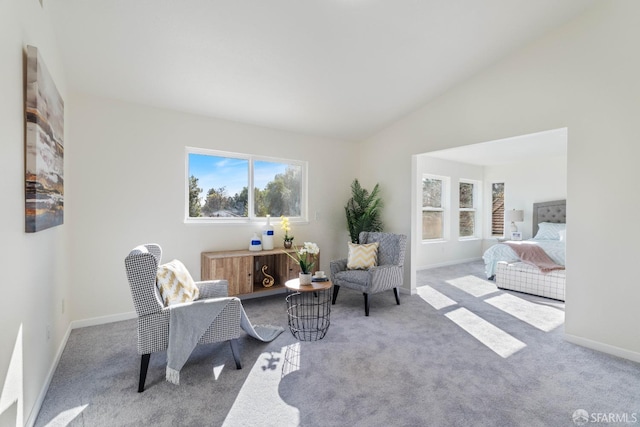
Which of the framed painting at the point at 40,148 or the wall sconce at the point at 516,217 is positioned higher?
the framed painting at the point at 40,148

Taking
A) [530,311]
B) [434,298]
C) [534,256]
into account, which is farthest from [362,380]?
[534,256]

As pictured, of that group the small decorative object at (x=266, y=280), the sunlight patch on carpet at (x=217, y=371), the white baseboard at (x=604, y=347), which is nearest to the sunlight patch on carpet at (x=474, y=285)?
the white baseboard at (x=604, y=347)

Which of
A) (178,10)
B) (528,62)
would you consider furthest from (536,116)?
(178,10)

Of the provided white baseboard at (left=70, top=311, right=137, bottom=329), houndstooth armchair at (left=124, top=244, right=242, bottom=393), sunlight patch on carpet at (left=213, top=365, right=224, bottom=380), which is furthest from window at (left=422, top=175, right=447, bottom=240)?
white baseboard at (left=70, top=311, right=137, bottom=329)

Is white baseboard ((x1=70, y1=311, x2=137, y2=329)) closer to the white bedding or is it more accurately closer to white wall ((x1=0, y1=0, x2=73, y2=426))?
white wall ((x1=0, y1=0, x2=73, y2=426))

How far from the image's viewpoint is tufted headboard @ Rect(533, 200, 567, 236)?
609cm

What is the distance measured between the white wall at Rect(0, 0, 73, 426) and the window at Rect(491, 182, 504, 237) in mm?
8055

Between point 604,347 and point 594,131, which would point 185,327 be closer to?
point 604,347

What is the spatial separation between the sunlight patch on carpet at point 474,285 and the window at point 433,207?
1.34 meters

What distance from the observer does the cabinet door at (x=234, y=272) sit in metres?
3.63

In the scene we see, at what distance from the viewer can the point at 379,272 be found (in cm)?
374

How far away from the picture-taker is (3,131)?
1.42 metres

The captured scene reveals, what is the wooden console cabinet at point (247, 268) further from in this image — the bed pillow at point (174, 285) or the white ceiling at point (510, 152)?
the white ceiling at point (510, 152)

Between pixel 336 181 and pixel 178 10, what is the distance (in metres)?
3.29
